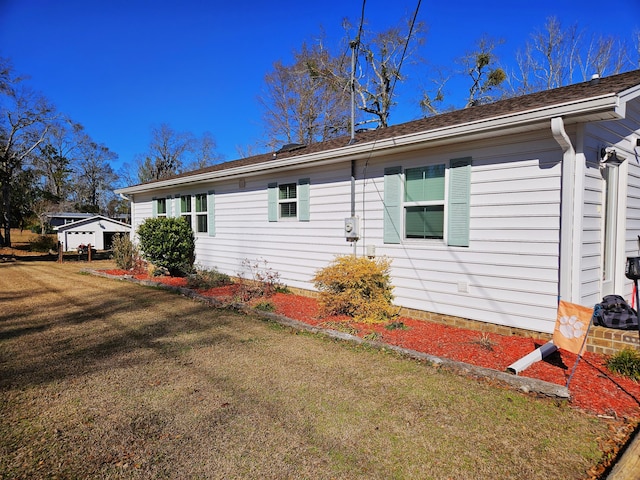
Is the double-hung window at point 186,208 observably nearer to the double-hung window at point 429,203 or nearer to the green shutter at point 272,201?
the green shutter at point 272,201

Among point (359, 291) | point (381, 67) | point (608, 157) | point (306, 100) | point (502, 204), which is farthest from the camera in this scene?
point (306, 100)

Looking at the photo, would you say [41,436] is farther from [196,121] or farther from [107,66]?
[196,121]

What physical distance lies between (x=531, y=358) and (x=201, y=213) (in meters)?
9.79

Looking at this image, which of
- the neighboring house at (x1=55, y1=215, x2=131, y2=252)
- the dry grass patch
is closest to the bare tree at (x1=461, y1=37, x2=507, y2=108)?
the dry grass patch

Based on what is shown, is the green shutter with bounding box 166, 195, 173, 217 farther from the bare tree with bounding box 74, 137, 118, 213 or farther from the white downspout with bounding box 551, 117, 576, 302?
the bare tree with bounding box 74, 137, 118, 213

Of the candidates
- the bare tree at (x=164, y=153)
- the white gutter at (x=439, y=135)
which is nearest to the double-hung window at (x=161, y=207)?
the white gutter at (x=439, y=135)

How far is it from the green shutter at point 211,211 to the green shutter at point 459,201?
A: 7333 mm

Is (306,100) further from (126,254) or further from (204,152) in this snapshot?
(204,152)

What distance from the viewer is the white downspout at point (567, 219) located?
175 inches

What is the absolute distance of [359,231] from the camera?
23.0 feet

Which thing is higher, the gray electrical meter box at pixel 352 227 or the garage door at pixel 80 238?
the gray electrical meter box at pixel 352 227

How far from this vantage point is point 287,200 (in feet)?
28.1

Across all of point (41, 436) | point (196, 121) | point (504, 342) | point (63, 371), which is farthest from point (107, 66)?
→ point (504, 342)

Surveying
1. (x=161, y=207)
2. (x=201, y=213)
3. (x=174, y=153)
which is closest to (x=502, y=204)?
(x=201, y=213)
